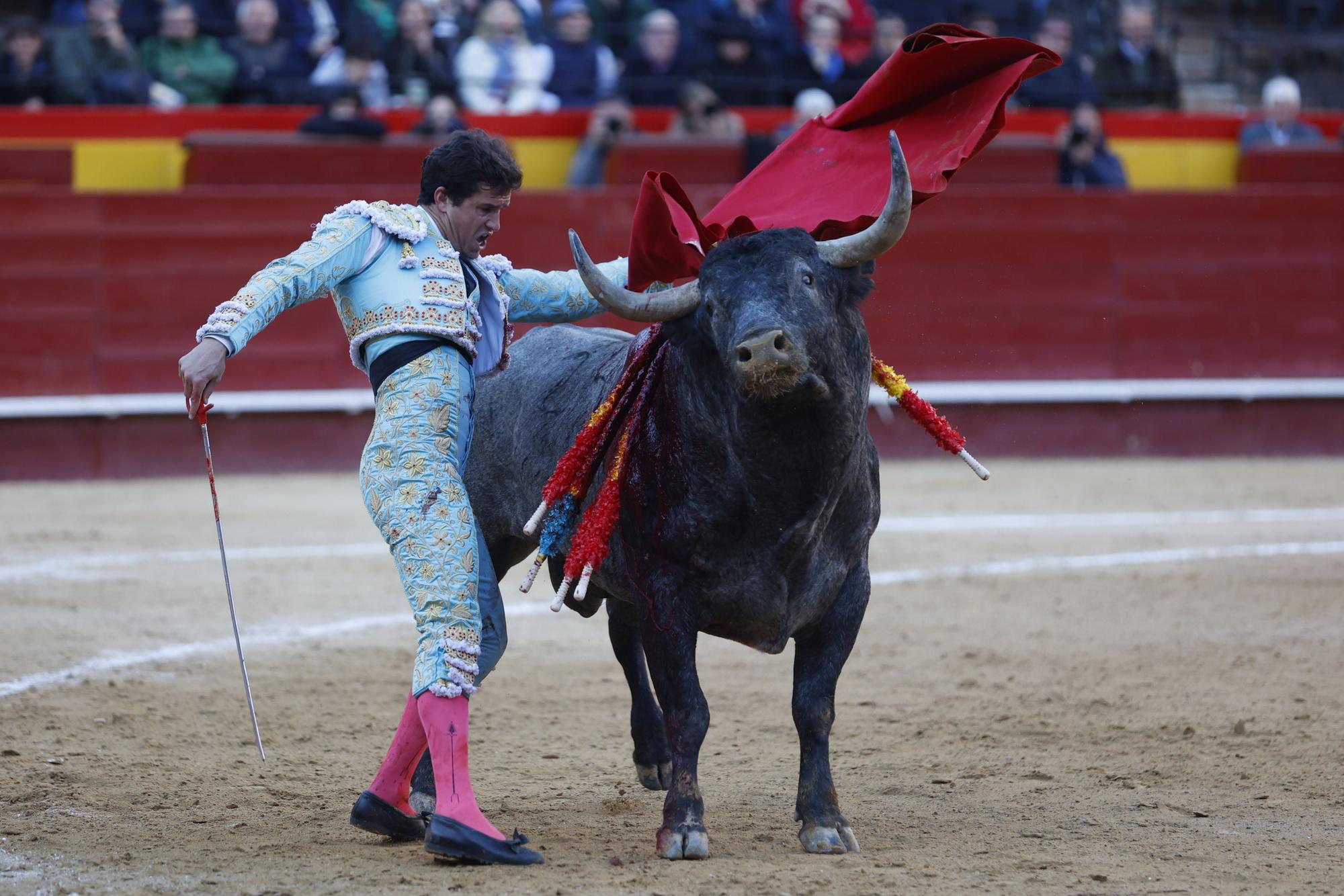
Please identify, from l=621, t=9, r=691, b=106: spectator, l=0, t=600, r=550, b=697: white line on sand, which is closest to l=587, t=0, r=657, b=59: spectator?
l=621, t=9, r=691, b=106: spectator

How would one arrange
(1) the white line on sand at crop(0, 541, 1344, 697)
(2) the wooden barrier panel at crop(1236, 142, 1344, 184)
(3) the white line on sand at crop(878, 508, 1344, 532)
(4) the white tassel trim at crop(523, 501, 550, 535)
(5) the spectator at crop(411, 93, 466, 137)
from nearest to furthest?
(4) the white tassel trim at crop(523, 501, 550, 535) < (1) the white line on sand at crop(0, 541, 1344, 697) < (3) the white line on sand at crop(878, 508, 1344, 532) < (5) the spectator at crop(411, 93, 466, 137) < (2) the wooden barrier panel at crop(1236, 142, 1344, 184)

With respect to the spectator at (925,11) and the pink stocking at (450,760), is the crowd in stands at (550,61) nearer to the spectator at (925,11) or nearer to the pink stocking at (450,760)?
the spectator at (925,11)

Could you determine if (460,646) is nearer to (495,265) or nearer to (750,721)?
(495,265)

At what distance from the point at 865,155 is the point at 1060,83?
759 centimetres

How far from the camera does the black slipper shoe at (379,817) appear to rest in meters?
3.16

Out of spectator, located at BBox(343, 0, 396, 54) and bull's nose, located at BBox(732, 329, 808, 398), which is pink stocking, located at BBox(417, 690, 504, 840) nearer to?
bull's nose, located at BBox(732, 329, 808, 398)

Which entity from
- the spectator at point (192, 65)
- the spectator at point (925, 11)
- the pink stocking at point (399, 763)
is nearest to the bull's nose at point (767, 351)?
the pink stocking at point (399, 763)

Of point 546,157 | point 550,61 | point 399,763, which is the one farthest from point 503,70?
point 399,763

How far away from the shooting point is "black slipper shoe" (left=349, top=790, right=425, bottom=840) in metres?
3.16

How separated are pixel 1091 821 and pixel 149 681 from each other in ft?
8.77

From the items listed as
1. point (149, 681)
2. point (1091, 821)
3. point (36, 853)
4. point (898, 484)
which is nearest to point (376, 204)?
point (36, 853)

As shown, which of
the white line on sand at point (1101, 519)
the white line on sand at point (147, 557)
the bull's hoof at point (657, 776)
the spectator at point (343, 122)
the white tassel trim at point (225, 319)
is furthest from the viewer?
the spectator at point (343, 122)

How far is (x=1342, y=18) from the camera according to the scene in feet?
38.5

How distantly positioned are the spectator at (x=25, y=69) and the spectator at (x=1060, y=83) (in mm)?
5594
